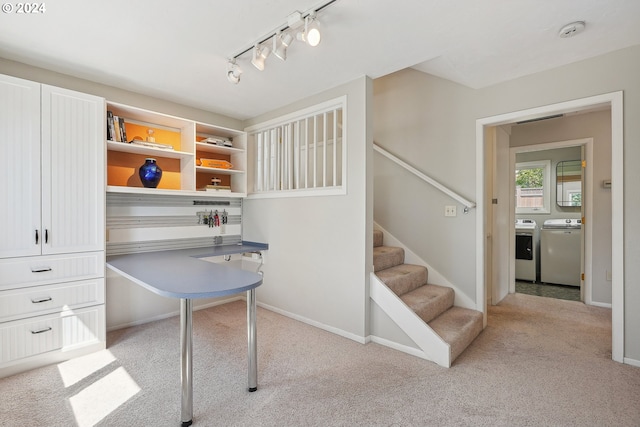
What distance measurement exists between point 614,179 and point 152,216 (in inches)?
159

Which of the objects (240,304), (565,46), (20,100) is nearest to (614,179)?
(565,46)

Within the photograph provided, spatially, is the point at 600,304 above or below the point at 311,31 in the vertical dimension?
below

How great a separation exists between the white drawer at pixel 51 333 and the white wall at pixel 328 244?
162 centimetres

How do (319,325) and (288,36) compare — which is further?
(319,325)

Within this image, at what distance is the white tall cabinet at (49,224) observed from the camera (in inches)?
81.8

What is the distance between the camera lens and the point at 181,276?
6.12ft

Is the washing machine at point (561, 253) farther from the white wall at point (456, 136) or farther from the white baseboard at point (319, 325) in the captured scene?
the white baseboard at point (319, 325)

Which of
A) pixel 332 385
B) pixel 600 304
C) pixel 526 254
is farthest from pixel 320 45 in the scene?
pixel 526 254

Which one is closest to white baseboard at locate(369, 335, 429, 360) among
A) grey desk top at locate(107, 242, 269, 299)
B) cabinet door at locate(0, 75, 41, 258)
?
grey desk top at locate(107, 242, 269, 299)

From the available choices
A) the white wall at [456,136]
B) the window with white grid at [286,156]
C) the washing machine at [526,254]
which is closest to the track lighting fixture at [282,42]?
the window with white grid at [286,156]

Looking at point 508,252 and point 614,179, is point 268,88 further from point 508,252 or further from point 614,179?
point 508,252

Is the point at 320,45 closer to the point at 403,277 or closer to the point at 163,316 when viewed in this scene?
the point at 403,277

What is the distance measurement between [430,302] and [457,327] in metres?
0.28

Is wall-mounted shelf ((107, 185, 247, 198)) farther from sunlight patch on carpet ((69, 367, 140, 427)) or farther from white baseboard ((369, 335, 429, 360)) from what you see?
white baseboard ((369, 335, 429, 360))
